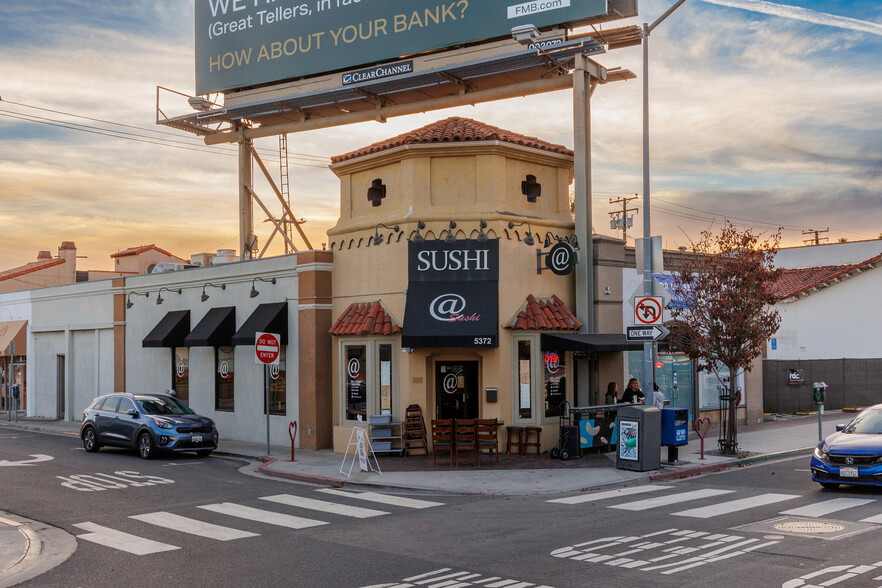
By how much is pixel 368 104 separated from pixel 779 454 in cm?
1612

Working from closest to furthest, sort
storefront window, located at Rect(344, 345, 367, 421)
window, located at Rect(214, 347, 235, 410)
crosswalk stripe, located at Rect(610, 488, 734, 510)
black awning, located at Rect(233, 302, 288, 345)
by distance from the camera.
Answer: crosswalk stripe, located at Rect(610, 488, 734, 510), storefront window, located at Rect(344, 345, 367, 421), black awning, located at Rect(233, 302, 288, 345), window, located at Rect(214, 347, 235, 410)

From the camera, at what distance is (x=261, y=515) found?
12.8m

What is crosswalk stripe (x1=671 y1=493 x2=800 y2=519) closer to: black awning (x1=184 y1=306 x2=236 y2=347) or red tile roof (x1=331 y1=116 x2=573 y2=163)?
red tile roof (x1=331 y1=116 x2=573 y2=163)

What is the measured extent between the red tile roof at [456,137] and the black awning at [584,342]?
481cm

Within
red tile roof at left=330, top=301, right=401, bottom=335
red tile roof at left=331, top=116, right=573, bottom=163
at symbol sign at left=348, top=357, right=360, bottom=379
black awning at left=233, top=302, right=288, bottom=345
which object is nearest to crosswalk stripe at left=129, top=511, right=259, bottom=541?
red tile roof at left=330, top=301, right=401, bottom=335

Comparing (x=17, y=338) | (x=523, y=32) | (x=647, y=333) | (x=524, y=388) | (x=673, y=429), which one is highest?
(x=523, y=32)

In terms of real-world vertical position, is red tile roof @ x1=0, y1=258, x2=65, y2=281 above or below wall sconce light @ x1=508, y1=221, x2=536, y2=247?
above

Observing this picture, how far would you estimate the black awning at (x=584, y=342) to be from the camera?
18859 millimetres

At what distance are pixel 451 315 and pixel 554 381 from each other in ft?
10.3

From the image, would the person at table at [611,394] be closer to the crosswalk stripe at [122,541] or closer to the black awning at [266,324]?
the black awning at [266,324]

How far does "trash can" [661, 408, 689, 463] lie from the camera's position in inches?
680

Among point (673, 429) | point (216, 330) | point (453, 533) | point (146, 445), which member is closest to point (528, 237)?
point (673, 429)

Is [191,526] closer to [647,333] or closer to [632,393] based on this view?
[647,333]

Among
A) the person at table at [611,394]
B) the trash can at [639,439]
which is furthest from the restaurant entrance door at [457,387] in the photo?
the trash can at [639,439]
